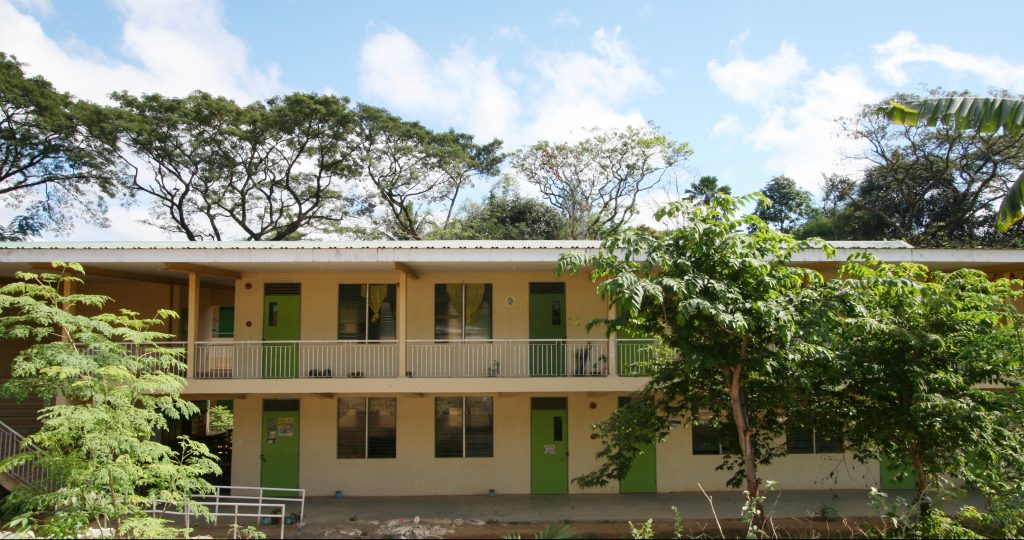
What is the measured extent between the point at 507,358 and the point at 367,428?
3248mm

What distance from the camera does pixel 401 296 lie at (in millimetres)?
12633

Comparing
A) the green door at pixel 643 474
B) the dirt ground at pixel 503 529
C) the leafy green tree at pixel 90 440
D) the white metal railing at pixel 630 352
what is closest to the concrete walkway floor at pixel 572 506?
the green door at pixel 643 474

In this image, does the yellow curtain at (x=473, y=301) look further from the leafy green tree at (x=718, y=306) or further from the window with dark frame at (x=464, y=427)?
the leafy green tree at (x=718, y=306)

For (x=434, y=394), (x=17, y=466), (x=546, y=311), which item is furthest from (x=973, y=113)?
(x=17, y=466)

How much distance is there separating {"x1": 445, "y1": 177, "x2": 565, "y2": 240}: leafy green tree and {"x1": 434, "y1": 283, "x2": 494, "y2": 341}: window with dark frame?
636 inches

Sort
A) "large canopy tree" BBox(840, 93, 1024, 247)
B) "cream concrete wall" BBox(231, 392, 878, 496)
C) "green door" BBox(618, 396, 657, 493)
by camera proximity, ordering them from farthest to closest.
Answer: "large canopy tree" BBox(840, 93, 1024, 247), "green door" BBox(618, 396, 657, 493), "cream concrete wall" BBox(231, 392, 878, 496)

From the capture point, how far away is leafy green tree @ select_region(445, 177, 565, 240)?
102 feet

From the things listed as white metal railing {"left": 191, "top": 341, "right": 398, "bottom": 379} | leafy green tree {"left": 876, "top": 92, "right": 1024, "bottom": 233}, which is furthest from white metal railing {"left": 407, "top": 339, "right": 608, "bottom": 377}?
leafy green tree {"left": 876, "top": 92, "right": 1024, "bottom": 233}

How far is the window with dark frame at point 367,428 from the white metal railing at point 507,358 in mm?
1263

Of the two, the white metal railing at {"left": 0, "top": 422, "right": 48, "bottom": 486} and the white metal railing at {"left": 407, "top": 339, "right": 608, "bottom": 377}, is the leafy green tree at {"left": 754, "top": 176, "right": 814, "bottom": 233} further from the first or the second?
the white metal railing at {"left": 0, "top": 422, "right": 48, "bottom": 486}

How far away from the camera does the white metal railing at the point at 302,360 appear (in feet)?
44.4

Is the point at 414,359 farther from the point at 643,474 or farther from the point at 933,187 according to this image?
the point at 933,187

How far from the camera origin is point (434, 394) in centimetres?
1349

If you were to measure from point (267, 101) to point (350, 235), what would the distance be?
6.92 meters
